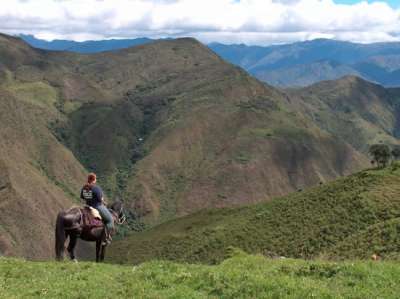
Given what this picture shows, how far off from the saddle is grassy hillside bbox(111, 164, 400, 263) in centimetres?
3133

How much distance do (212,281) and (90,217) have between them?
9621 millimetres

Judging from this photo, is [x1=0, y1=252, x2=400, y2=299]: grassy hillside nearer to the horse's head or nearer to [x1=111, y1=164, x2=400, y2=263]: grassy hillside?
the horse's head

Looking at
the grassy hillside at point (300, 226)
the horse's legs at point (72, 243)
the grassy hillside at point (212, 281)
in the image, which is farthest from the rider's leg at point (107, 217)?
the grassy hillside at point (300, 226)

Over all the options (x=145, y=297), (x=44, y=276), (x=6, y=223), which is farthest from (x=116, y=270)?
(x=6, y=223)

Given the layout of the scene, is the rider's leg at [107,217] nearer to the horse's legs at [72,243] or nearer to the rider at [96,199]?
the rider at [96,199]

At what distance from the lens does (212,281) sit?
813 inches

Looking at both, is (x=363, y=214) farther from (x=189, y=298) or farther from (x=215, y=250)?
(x=189, y=298)

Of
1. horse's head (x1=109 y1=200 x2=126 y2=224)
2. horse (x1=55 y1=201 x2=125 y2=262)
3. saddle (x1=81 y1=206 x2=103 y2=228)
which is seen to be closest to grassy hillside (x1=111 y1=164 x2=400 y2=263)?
horse's head (x1=109 y1=200 x2=126 y2=224)

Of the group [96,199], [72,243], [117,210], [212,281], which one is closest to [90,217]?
[96,199]

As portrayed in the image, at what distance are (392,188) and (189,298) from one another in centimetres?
7486

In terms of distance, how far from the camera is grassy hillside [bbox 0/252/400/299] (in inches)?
757

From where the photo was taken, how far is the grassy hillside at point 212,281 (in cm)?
1923

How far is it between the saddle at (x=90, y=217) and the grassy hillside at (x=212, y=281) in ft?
12.3

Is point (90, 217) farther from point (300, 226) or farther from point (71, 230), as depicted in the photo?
point (300, 226)
